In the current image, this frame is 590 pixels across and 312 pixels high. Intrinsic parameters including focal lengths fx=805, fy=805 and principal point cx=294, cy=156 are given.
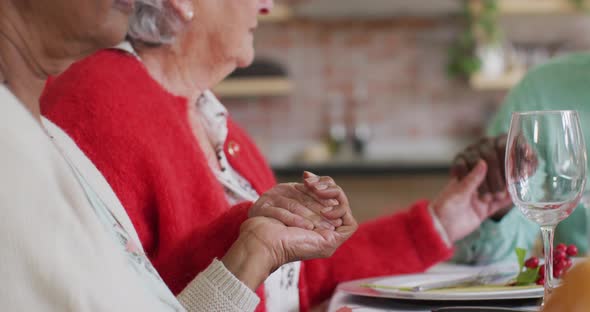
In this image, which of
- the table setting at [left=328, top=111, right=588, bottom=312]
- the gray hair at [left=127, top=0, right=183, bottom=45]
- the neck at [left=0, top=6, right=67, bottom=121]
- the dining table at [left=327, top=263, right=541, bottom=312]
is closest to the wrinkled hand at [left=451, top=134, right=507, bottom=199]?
the dining table at [left=327, top=263, right=541, bottom=312]

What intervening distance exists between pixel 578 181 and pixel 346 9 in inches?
141

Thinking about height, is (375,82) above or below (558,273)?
below

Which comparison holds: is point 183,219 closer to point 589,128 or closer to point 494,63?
point 589,128

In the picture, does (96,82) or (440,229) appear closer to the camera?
(96,82)

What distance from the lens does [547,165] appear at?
2.94ft

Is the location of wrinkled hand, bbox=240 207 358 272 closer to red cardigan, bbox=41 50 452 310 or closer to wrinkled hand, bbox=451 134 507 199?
red cardigan, bbox=41 50 452 310

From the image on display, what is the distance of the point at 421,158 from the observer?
4.12 metres

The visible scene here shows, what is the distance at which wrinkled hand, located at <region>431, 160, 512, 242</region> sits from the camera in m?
1.42

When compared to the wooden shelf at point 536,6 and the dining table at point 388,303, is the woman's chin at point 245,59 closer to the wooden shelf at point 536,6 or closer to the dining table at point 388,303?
the dining table at point 388,303

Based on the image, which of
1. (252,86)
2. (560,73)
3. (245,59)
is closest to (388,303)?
(245,59)

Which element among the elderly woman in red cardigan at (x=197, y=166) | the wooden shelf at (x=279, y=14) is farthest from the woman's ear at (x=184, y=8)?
the wooden shelf at (x=279, y=14)

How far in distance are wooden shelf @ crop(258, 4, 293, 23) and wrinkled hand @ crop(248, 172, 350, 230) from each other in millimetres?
3403

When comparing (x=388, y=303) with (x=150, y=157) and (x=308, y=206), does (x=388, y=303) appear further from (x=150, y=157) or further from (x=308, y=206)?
(x=150, y=157)

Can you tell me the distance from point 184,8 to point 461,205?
1.93 ft
